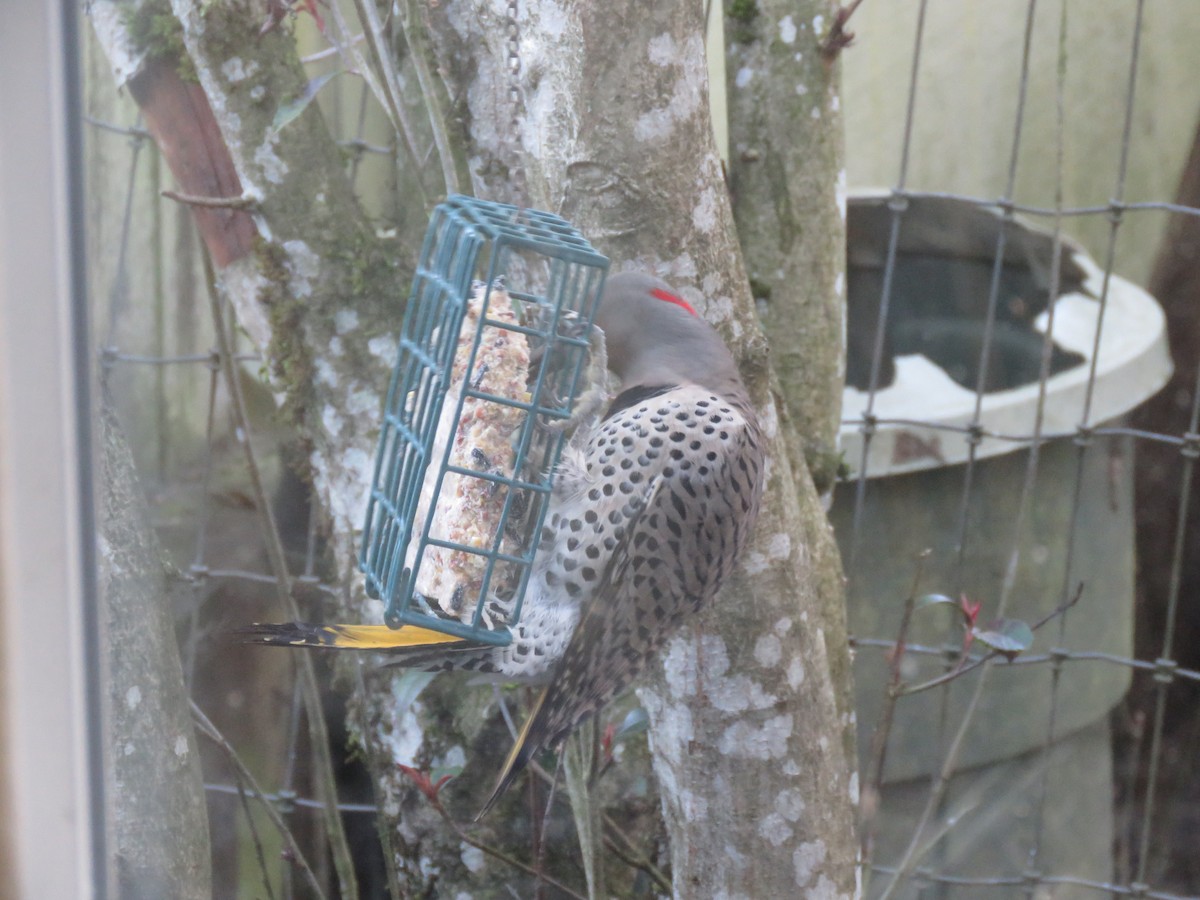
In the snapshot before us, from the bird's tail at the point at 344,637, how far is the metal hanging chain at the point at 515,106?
Answer: 0.81 m

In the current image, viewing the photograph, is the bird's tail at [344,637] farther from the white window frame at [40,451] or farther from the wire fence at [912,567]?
the white window frame at [40,451]

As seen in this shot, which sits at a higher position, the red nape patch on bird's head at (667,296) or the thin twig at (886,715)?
the red nape patch on bird's head at (667,296)

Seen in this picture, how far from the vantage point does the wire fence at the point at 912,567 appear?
2.57 metres

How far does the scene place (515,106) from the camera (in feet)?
6.56

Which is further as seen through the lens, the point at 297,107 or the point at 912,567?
the point at 912,567

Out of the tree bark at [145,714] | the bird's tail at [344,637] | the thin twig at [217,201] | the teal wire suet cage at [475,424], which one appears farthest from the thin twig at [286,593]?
the bird's tail at [344,637]

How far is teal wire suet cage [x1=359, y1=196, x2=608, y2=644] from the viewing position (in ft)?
5.18

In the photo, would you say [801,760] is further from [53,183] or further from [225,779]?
[53,183]

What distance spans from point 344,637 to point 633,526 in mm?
498

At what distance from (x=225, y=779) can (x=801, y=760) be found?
1391 millimetres

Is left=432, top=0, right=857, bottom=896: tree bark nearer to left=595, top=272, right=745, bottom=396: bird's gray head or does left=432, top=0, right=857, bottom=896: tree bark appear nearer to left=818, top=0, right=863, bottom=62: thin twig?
left=595, top=272, right=745, bottom=396: bird's gray head

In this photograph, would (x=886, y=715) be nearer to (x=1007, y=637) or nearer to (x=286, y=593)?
(x=1007, y=637)

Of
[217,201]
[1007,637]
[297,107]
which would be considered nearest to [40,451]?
[297,107]

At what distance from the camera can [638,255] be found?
190 cm
